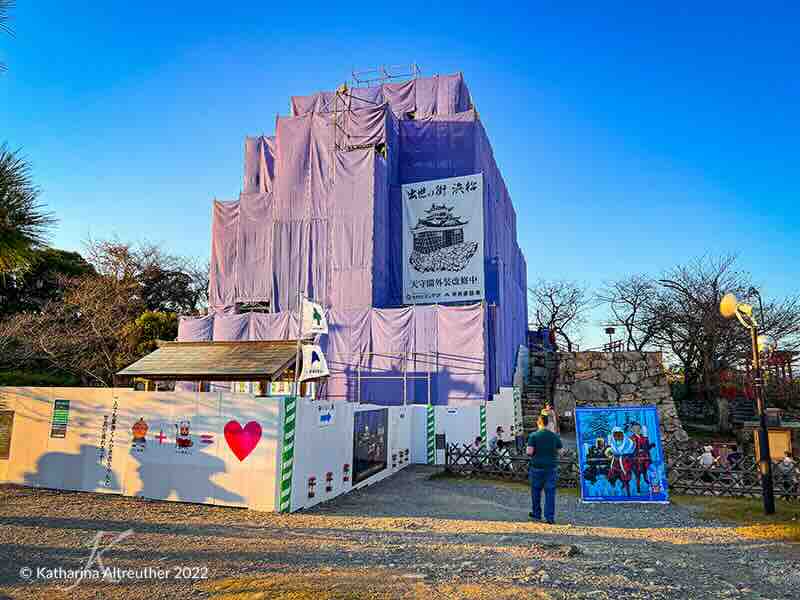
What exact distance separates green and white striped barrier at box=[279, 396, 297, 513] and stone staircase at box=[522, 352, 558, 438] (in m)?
17.8

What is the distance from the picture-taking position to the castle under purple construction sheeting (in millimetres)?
22797

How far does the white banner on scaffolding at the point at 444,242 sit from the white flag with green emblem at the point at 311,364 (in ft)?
43.9

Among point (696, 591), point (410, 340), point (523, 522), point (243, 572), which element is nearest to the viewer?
point (696, 591)

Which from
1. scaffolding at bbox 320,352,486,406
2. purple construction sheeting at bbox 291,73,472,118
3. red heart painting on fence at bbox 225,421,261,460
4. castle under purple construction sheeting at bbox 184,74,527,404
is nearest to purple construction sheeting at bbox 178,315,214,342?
castle under purple construction sheeting at bbox 184,74,527,404

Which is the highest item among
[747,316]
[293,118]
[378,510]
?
[293,118]

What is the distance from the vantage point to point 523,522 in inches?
352

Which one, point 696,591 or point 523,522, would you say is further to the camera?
point 523,522

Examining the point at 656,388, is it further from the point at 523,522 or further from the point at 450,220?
the point at 523,522

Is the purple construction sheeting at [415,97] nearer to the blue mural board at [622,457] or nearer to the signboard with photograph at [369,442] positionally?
the signboard with photograph at [369,442]

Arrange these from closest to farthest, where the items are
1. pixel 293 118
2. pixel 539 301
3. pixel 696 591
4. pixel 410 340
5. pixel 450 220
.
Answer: pixel 696 591
pixel 410 340
pixel 450 220
pixel 293 118
pixel 539 301

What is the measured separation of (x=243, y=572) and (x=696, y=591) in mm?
4624

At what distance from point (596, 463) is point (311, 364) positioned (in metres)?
6.39

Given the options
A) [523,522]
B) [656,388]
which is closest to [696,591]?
[523,522]

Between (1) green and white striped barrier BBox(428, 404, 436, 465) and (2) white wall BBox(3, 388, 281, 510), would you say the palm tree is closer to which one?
(2) white wall BBox(3, 388, 281, 510)
